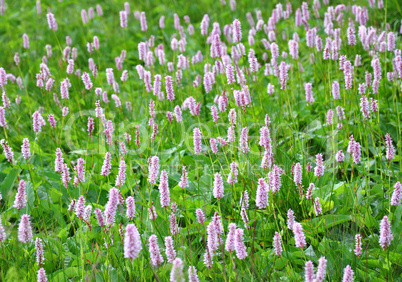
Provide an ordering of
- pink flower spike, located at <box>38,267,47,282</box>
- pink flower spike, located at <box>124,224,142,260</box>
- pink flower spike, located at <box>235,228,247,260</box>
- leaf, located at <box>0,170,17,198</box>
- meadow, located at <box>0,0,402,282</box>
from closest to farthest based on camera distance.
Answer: pink flower spike, located at <box>124,224,142,260</box> < pink flower spike, located at <box>235,228,247,260</box> < pink flower spike, located at <box>38,267,47,282</box> < meadow, located at <box>0,0,402,282</box> < leaf, located at <box>0,170,17,198</box>

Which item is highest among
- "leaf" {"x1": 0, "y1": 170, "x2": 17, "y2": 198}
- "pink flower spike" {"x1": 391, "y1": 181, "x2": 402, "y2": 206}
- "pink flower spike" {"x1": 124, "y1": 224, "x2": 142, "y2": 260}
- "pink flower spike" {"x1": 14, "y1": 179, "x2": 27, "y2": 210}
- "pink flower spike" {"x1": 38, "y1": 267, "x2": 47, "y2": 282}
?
"leaf" {"x1": 0, "y1": 170, "x2": 17, "y2": 198}

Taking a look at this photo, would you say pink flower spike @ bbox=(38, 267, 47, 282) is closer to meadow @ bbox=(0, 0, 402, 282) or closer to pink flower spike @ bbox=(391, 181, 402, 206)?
meadow @ bbox=(0, 0, 402, 282)

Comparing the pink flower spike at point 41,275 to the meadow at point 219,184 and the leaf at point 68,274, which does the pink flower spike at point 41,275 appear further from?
the leaf at point 68,274

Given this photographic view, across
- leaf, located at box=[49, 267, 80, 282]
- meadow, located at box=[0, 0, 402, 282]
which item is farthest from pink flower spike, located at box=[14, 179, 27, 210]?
leaf, located at box=[49, 267, 80, 282]

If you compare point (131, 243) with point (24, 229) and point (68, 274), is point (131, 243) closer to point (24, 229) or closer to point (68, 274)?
point (24, 229)

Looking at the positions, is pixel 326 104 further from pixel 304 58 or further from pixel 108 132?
pixel 108 132

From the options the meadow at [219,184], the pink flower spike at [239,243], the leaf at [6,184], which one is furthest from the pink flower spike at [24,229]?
the leaf at [6,184]

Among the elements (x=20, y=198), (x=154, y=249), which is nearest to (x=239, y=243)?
(x=154, y=249)

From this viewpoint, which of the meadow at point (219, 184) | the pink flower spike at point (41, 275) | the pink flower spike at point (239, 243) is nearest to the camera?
the pink flower spike at point (239, 243)

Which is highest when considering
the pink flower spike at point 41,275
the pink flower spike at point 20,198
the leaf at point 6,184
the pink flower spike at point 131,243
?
the leaf at point 6,184

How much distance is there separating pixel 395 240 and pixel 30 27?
5.39 m

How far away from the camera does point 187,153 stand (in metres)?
2.62

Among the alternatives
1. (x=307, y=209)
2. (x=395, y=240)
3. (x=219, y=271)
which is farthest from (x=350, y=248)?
(x=219, y=271)

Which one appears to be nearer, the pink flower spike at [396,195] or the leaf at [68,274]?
the pink flower spike at [396,195]
